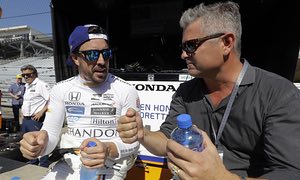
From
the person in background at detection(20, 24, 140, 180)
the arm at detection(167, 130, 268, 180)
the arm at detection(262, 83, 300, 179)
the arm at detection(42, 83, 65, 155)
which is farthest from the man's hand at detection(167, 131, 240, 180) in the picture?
the arm at detection(42, 83, 65, 155)

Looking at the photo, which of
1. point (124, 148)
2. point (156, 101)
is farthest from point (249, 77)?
point (156, 101)

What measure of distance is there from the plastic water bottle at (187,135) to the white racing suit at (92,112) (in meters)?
1.04

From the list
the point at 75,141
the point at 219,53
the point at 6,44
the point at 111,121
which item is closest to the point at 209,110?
the point at 219,53

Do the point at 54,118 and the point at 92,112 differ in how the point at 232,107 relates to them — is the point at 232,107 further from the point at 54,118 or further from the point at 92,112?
the point at 54,118

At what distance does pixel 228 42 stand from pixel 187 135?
85 centimetres

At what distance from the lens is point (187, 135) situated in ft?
4.34

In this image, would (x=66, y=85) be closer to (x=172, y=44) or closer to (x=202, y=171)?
(x=202, y=171)

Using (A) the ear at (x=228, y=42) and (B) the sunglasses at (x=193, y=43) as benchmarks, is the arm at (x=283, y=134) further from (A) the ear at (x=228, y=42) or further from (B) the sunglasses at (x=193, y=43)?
(B) the sunglasses at (x=193, y=43)

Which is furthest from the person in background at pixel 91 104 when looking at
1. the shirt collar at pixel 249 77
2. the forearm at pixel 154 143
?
the shirt collar at pixel 249 77

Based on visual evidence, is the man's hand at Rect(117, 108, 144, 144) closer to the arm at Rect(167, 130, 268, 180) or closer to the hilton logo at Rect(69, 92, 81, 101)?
the arm at Rect(167, 130, 268, 180)

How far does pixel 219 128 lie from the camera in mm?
1858

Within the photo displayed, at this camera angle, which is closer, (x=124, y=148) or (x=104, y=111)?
(x=124, y=148)

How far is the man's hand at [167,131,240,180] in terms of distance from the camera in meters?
1.18

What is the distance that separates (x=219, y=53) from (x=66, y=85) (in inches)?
51.7
